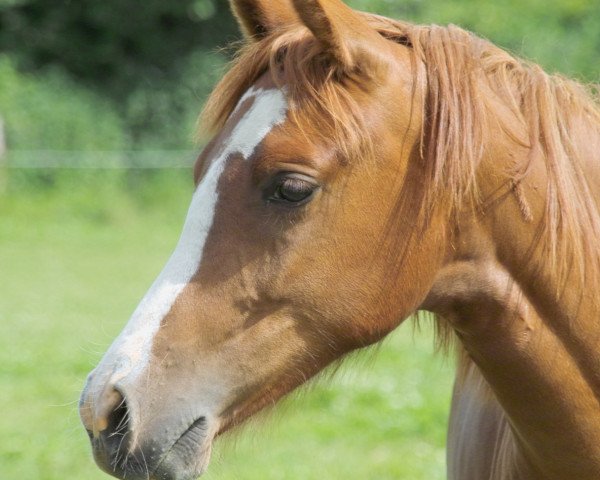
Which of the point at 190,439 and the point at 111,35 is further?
the point at 111,35

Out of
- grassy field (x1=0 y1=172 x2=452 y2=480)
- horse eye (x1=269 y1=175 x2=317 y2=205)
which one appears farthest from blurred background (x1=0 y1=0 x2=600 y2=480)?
horse eye (x1=269 y1=175 x2=317 y2=205)

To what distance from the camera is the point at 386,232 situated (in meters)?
2.03

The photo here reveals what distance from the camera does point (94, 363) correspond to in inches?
139

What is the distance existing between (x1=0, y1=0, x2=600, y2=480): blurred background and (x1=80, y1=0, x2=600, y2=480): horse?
25 centimetres

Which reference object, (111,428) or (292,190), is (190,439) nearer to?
(111,428)

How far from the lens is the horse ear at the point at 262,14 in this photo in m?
2.27

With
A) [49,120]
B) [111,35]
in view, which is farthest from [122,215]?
[111,35]

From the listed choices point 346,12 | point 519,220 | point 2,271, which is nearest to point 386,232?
point 519,220

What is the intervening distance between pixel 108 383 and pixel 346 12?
93cm

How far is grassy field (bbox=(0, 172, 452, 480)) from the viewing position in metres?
4.79

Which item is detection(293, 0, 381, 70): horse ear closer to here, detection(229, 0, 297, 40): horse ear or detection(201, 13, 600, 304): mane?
detection(201, 13, 600, 304): mane

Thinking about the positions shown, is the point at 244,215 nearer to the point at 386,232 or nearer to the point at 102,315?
the point at 386,232

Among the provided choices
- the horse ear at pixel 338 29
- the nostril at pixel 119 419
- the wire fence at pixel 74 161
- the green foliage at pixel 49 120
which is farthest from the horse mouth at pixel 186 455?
the green foliage at pixel 49 120

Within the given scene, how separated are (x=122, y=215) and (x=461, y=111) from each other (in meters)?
12.6
